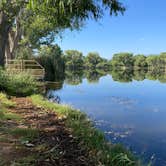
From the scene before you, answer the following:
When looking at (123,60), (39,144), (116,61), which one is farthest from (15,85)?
(116,61)

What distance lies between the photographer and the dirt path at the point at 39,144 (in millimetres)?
5252

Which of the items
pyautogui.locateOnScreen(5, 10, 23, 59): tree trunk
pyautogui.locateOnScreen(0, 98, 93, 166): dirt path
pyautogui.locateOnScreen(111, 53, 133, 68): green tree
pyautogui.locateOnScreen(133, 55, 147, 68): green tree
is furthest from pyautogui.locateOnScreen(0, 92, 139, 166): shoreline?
pyautogui.locateOnScreen(111, 53, 133, 68): green tree

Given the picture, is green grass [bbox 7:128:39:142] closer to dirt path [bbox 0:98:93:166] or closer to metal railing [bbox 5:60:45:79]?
dirt path [bbox 0:98:93:166]

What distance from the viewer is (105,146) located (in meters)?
6.44

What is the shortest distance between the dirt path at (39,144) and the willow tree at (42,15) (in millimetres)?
2569

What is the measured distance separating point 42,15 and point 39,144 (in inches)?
325

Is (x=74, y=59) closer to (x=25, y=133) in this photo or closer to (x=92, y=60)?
(x=92, y=60)

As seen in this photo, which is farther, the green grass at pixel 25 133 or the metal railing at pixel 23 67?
the metal railing at pixel 23 67

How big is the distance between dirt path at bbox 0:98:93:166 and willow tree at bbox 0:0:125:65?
8.43 feet

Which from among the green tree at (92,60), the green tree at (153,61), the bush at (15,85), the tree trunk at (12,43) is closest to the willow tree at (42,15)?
the tree trunk at (12,43)

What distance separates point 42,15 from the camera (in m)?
13.5

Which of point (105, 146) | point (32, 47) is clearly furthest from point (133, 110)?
point (32, 47)

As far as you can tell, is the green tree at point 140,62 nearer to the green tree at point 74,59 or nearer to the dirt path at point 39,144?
the green tree at point 74,59

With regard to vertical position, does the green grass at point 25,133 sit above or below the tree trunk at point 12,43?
below
